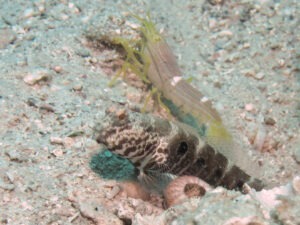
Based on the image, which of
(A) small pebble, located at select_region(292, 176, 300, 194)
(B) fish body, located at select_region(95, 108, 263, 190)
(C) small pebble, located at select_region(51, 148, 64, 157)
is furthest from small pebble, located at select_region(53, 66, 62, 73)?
(A) small pebble, located at select_region(292, 176, 300, 194)

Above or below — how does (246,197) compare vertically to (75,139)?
above

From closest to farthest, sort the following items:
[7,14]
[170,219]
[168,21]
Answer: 1. [170,219]
2. [7,14]
3. [168,21]

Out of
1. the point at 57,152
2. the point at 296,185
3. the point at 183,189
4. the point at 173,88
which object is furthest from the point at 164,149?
the point at 173,88

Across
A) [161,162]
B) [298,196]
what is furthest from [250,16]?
[298,196]

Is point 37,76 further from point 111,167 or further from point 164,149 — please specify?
point 164,149

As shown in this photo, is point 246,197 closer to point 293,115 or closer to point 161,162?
point 161,162

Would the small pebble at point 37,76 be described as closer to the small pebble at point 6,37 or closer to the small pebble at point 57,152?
the small pebble at point 6,37

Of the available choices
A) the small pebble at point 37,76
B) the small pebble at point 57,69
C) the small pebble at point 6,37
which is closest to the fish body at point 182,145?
the small pebble at point 37,76
